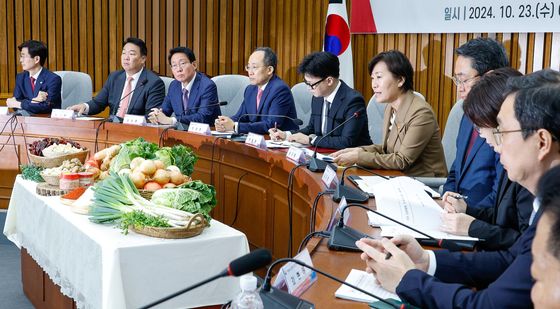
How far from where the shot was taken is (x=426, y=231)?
195 centimetres

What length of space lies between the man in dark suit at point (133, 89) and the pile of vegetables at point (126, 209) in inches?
108

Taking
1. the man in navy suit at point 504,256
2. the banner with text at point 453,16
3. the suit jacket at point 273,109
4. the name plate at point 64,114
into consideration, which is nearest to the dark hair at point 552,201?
the man in navy suit at point 504,256

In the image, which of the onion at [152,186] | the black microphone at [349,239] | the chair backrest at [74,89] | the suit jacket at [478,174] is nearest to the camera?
the black microphone at [349,239]

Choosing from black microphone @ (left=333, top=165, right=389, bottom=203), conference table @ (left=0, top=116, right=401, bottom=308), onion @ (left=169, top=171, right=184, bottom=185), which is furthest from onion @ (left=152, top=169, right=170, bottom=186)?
black microphone @ (left=333, top=165, right=389, bottom=203)

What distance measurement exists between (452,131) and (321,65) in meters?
0.88

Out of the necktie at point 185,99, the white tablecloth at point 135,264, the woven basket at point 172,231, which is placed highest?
the necktie at point 185,99

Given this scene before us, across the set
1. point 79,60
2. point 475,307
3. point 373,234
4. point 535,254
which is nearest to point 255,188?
point 373,234

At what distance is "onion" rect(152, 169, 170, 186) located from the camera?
2793 mm

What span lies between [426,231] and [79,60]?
5877mm

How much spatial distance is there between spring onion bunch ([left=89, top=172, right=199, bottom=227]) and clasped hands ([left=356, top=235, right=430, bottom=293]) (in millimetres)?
1007

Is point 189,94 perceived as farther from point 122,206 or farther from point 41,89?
point 122,206

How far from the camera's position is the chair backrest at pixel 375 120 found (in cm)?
412

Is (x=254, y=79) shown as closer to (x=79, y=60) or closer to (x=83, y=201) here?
(x=83, y=201)

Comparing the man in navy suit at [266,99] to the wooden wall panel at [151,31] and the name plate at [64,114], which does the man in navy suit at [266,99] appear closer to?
the name plate at [64,114]
